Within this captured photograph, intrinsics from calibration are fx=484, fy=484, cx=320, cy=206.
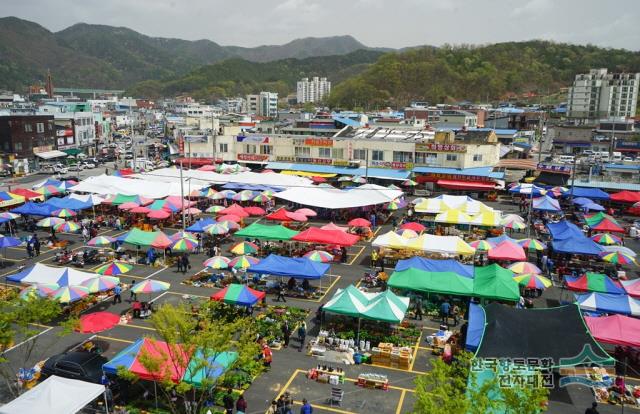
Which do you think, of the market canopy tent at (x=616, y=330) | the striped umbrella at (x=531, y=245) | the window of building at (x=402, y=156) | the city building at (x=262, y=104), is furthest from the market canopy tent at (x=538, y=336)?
the city building at (x=262, y=104)

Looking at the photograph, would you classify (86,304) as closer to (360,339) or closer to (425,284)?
(360,339)

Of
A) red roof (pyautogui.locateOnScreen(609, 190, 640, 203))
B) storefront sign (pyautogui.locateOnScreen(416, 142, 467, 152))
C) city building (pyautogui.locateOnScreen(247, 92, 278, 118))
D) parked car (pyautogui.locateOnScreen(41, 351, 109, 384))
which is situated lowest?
parked car (pyautogui.locateOnScreen(41, 351, 109, 384))

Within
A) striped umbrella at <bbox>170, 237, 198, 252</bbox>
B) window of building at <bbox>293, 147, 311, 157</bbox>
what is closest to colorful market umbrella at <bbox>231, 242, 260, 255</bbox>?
striped umbrella at <bbox>170, 237, 198, 252</bbox>

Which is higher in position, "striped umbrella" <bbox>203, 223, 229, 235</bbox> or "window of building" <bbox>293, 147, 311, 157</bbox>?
"window of building" <bbox>293, 147, 311, 157</bbox>

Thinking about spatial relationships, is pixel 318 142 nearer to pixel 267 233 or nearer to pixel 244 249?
pixel 267 233

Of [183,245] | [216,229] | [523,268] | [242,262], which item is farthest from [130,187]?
[523,268]

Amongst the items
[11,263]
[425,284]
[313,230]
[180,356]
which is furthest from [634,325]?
[11,263]

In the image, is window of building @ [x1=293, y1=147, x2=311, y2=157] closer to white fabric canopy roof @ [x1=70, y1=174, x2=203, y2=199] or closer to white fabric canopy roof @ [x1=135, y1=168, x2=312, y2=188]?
white fabric canopy roof @ [x1=135, y1=168, x2=312, y2=188]
